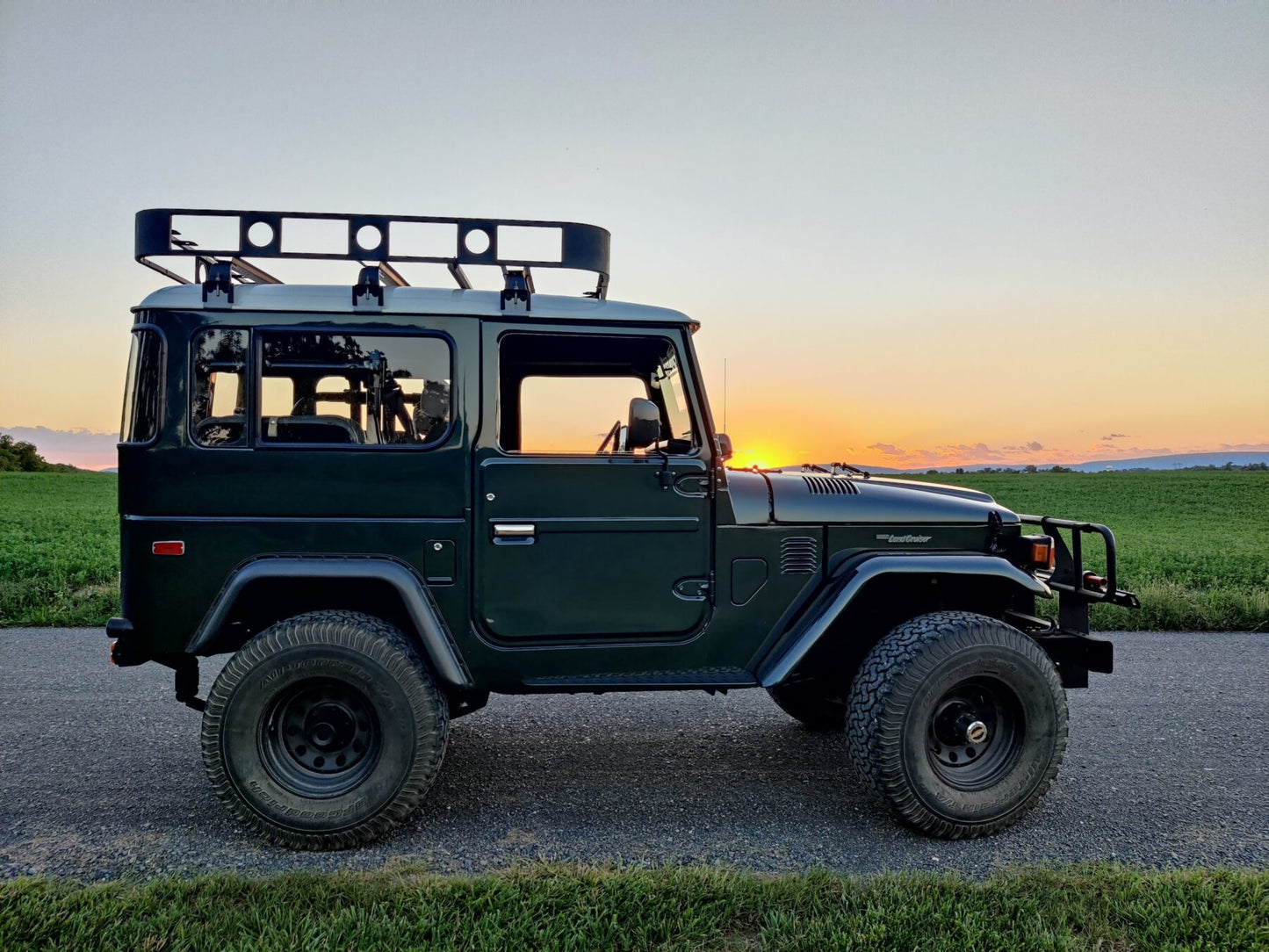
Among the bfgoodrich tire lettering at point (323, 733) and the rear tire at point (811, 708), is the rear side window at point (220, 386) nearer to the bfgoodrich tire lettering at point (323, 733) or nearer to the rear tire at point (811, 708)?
the bfgoodrich tire lettering at point (323, 733)

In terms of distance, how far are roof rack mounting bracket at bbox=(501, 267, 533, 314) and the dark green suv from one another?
0.02 m

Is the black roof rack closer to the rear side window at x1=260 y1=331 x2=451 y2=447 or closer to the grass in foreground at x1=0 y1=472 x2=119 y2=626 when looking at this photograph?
the rear side window at x1=260 y1=331 x2=451 y2=447

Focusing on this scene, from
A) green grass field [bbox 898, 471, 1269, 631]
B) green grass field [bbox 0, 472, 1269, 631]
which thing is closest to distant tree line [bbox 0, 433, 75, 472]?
green grass field [bbox 0, 472, 1269, 631]

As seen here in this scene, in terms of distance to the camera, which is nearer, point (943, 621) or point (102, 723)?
point (943, 621)

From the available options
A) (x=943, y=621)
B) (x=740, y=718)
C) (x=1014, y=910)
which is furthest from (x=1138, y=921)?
(x=740, y=718)

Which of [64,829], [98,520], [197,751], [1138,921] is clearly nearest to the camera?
[1138,921]

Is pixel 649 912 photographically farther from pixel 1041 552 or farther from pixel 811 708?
pixel 1041 552

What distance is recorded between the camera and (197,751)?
4.70m

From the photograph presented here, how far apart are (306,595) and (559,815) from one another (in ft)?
5.30

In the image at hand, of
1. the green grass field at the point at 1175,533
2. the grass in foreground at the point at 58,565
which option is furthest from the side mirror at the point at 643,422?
the grass in foreground at the point at 58,565

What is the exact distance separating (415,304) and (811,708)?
3416 millimetres

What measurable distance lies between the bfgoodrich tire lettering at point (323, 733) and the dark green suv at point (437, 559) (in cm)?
1

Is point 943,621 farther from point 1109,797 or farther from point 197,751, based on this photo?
point 197,751

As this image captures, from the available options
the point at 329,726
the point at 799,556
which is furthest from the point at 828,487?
the point at 329,726
